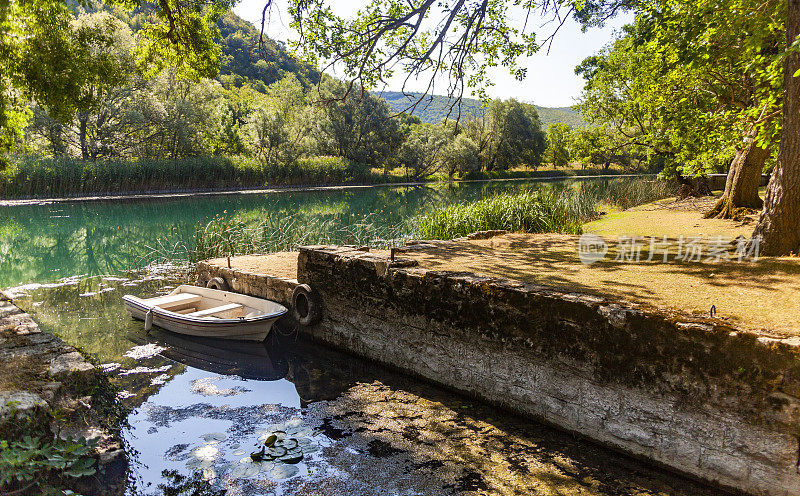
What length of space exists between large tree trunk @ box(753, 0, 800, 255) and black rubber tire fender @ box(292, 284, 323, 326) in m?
6.74

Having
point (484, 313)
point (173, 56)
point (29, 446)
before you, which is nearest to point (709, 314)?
point (484, 313)

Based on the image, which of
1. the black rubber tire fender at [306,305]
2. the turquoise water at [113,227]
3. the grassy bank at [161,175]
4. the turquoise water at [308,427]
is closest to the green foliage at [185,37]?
the turquoise water at [113,227]

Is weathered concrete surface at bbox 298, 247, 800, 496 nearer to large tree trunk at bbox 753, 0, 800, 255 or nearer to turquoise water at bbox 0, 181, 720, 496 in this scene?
turquoise water at bbox 0, 181, 720, 496

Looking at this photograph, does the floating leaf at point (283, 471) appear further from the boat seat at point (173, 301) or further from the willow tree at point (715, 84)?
the willow tree at point (715, 84)

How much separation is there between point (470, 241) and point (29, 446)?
8.03 m

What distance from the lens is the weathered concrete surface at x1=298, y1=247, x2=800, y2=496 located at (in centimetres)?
346

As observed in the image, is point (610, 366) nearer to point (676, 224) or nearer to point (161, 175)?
point (676, 224)

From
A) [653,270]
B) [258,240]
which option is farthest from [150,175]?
[653,270]

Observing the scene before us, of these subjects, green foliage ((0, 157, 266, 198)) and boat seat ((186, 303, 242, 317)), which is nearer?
boat seat ((186, 303, 242, 317))

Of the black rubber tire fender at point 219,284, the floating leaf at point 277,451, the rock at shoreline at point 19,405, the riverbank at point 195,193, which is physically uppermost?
the riverbank at point 195,193

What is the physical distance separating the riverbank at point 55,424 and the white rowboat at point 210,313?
2.84 metres

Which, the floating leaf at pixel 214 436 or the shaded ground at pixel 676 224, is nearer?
the floating leaf at pixel 214 436

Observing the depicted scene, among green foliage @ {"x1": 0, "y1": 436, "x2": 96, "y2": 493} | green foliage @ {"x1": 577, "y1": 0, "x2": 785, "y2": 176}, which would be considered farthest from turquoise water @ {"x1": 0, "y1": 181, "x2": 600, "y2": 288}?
green foliage @ {"x1": 0, "y1": 436, "x2": 96, "y2": 493}

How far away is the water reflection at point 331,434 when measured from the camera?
3.99m
